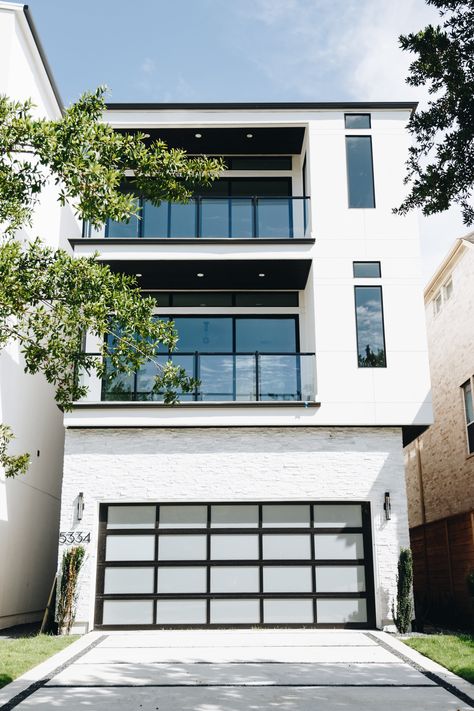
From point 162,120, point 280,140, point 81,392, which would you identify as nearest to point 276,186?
point 280,140

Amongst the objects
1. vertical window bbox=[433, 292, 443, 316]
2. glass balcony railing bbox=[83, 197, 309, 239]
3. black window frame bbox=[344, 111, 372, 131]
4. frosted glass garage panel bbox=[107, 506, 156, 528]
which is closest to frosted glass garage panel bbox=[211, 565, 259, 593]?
frosted glass garage panel bbox=[107, 506, 156, 528]

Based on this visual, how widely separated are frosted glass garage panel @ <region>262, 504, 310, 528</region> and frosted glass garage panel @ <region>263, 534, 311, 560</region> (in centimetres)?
20

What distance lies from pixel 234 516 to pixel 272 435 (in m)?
1.67

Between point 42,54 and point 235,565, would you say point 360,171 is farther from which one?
point 235,565

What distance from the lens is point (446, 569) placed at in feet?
46.8

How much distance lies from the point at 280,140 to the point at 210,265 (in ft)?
11.8

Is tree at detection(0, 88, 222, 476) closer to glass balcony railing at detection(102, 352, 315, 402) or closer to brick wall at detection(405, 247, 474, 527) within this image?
glass balcony railing at detection(102, 352, 315, 402)

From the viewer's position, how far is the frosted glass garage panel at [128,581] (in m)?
13.0

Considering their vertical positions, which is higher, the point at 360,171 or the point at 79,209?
the point at 360,171

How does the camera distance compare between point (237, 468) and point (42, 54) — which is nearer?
A: point (237, 468)

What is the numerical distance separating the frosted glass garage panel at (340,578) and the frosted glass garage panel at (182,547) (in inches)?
85.2

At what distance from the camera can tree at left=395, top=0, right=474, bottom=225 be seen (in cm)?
713

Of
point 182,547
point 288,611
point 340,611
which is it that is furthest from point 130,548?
point 340,611

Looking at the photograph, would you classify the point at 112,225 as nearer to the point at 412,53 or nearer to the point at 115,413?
the point at 115,413
